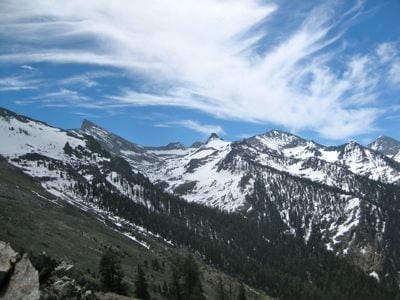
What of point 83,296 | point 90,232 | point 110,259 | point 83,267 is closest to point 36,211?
point 90,232

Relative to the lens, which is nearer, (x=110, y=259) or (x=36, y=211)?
(x=110, y=259)

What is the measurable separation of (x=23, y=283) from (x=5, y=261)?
2072 millimetres

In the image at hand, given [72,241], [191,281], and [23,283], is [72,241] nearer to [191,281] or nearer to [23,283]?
[191,281]

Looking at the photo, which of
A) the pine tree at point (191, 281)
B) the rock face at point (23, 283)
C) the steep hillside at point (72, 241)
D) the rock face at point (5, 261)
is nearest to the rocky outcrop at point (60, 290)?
the rock face at point (23, 283)

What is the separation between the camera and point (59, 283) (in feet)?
138

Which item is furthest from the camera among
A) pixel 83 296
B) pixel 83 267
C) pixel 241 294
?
pixel 83 267

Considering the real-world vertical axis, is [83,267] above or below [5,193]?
below

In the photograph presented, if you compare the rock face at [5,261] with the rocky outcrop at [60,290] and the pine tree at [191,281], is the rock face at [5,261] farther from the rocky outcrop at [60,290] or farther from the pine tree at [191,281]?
the pine tree at [191,281]

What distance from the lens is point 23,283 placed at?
33.1 metres

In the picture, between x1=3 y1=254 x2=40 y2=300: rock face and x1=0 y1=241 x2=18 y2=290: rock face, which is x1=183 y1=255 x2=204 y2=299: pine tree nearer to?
x1=3 y1=254 x2=40 y2=300: rock face

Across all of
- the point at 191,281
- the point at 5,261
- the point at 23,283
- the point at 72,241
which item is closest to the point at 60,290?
the point at 23,283

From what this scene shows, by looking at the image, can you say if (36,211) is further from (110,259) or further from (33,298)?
(33,298)

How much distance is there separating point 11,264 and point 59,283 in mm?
9554

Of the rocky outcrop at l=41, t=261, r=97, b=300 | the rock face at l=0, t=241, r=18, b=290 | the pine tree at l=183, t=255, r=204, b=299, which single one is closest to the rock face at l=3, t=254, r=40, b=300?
the rock face at l=0, t=241, r=18, b=290
